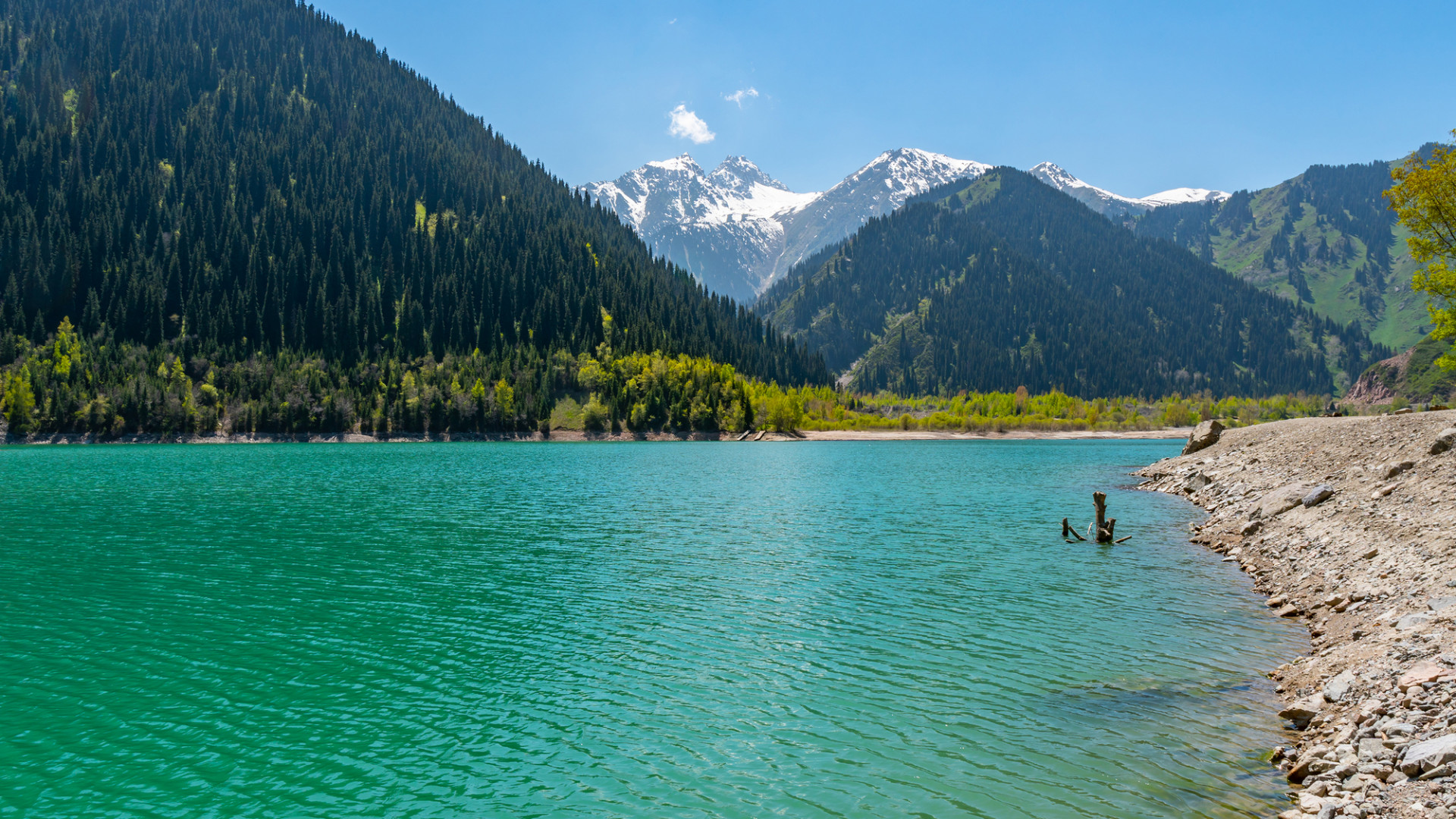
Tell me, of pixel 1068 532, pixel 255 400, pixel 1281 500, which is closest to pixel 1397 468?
pixel 1281 500

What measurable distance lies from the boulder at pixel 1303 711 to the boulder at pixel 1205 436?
7785cm

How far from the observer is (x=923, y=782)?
1399 centimetres

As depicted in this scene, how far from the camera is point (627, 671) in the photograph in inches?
813

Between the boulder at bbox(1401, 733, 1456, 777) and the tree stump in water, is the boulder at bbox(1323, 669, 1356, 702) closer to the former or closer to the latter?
the boulder at bbox(1401, 733, 1456, 777)

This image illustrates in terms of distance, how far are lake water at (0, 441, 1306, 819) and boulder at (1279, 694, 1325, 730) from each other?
0.78m

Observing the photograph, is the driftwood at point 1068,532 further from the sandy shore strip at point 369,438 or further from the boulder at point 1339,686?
the sandy shore strip at point 369,438

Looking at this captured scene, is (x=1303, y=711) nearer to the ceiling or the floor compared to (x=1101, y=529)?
nearer to the floor

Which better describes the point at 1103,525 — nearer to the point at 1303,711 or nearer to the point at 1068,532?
the point at 1068,532

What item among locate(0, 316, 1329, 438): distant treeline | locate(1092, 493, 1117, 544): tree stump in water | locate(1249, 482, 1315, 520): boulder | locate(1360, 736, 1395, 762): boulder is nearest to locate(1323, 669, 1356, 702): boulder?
locate(1360, 736, 1395, 762): boulder


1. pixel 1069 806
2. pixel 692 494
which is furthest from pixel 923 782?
pixel 692 494

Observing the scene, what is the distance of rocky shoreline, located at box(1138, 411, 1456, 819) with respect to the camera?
41.1ft

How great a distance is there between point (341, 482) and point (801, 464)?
2381 inches

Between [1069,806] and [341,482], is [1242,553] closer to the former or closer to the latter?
[1069,806]

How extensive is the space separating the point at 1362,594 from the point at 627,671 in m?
22.3
